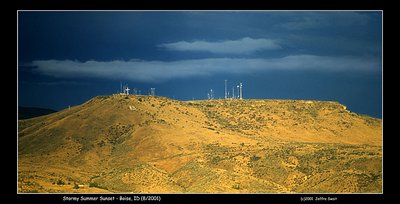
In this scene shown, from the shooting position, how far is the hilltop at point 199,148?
127 feet

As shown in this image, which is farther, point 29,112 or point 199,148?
point 29,112

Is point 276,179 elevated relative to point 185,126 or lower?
lower

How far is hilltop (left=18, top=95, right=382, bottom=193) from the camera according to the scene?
3878 cm

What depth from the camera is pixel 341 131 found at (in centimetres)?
6359

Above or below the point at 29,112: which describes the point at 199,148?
below

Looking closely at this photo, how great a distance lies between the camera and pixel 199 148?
48.8 meters

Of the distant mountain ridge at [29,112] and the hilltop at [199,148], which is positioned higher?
the distant mountain ridge at [29,112]

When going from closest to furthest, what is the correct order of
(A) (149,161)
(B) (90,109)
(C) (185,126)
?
1. (A) (149,161)
2. (C) (185,126)
3. (B) (90,109)

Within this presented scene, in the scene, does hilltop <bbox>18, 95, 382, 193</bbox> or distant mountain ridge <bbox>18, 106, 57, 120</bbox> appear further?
distant mountain ridge <bbox>18, 106, 57, 120</bbox>
